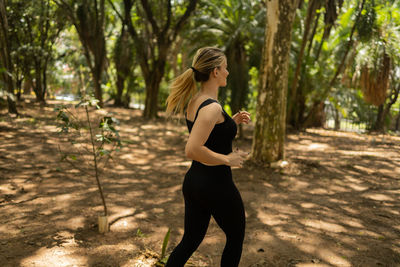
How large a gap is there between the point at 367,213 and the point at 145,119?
10.4 meters

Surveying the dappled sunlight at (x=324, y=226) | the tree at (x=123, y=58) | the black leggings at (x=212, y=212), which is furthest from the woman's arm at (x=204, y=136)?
the tree at (x=123, y=58)

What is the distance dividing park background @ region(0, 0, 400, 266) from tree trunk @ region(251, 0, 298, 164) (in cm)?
2

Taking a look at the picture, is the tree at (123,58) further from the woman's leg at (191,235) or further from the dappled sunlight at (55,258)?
the woman's leg at (191,235)

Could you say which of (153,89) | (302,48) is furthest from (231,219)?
(153,89)

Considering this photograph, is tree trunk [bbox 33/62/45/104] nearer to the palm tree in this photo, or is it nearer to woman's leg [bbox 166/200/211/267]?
the palm tree

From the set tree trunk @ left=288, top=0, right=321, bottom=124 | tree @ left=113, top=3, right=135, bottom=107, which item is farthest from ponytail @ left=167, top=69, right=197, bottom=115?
tree @ left=113, top=3, right=135, bottom=107

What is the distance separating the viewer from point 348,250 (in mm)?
3736

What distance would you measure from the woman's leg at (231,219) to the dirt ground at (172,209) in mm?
1065

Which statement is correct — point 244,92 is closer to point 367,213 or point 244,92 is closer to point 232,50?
point 232,50

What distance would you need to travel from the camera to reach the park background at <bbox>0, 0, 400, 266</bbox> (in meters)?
3.75

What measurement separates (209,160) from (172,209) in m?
3.03

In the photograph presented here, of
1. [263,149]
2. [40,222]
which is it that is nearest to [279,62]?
[263,149]

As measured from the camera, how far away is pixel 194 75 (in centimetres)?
250

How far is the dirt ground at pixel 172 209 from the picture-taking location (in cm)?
355
